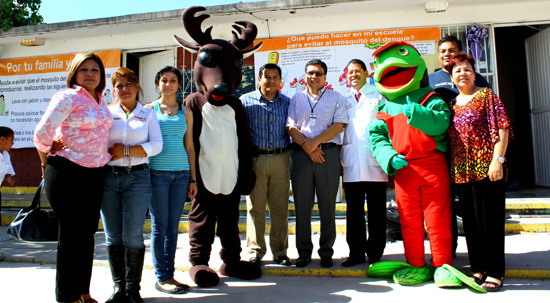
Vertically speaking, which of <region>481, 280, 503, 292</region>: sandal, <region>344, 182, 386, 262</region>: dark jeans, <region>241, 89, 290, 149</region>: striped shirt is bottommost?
<region>481, 280, 503, 292</region>: sandal

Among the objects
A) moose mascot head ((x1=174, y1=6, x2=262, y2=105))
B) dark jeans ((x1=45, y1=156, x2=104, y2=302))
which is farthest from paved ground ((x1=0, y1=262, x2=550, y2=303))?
moose mascot head ((x1=174, y1=6, x2=262, y2=105))

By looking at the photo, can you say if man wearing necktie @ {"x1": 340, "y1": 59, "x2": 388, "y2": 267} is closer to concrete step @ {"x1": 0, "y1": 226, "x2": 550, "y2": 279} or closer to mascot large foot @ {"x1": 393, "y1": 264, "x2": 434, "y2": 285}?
concrete step @ {"x1": 0, "y1": 226, "x2": 550, "y2": 279}

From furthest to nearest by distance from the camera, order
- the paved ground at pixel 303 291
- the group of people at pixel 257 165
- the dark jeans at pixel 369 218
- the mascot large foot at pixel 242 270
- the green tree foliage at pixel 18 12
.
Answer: the green tree foliage at pixel 18 12, the dark jeans at pixel 369 218, the mascot large foot at pixel 242 270, the paved ground at pixel 303 291, the group of people at pixel 257 165

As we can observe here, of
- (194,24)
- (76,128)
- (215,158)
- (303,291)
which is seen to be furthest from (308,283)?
(194,24)

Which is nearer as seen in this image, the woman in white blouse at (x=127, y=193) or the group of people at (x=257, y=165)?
the group of people at (x=257, y=165)

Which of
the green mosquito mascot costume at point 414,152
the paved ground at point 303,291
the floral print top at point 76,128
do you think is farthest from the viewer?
the green mosquito mascot costume at point 414,152

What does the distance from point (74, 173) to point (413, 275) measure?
9.24ft

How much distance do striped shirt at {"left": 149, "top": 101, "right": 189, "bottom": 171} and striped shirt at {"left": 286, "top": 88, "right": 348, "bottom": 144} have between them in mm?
1157

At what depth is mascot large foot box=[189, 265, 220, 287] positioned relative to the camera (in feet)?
10.7

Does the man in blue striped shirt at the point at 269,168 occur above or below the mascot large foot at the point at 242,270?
above

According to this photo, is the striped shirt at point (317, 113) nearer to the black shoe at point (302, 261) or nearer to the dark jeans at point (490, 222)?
the black shoe at point (302, 261)

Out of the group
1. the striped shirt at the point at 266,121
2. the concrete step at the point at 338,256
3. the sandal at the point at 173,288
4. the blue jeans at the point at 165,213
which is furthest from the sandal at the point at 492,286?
the blue jeans at the point at 165,213

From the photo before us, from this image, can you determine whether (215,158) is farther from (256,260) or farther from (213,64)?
(256,260)

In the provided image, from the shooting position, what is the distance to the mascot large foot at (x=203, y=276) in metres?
3.27
